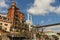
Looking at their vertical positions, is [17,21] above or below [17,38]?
above

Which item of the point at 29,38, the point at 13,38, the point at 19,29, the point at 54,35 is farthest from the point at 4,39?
the point at 54,35

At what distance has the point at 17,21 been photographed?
4072cm

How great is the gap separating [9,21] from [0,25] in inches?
133

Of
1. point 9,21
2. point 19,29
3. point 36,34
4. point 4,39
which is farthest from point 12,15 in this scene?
point 4,39

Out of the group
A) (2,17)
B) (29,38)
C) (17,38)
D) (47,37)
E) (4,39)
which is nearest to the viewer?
(4,39)

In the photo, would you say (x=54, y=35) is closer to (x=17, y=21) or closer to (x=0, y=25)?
(x=17, y=21)

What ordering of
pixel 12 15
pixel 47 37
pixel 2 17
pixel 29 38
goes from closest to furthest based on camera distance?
1. pixel 29 38
2. pixel 2 17
3. pixel 12 15
4. pixel 47 37

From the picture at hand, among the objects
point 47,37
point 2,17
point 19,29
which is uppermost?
point 2,17

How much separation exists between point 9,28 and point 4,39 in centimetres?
879

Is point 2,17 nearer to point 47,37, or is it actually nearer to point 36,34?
point 36,34

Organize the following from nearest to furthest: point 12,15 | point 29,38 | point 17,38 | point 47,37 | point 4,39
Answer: point 4,39, point 17,38, point 29,38, point 12,15, point 47,37

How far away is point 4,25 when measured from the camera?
37625mm

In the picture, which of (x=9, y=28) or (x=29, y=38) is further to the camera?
(x=9, y=28)

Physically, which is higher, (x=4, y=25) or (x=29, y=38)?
(x=4, y=25)
